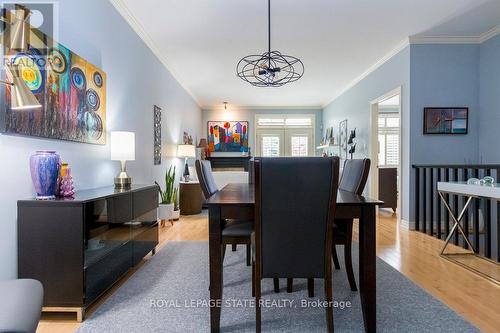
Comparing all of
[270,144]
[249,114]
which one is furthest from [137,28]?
[270,144]

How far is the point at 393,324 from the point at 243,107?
25.5 feet

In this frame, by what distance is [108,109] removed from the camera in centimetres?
282

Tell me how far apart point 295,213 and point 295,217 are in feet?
0.07

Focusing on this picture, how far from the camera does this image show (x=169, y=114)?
512 cm

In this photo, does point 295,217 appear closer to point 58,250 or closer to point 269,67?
point 58,250

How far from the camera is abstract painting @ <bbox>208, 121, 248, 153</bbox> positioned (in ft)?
29.1

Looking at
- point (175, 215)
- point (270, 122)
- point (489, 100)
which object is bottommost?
point (175, 215)

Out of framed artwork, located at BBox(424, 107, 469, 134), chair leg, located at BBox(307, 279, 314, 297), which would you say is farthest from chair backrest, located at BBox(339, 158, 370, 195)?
framed artwork, located at BBox(424, 107, 469, 134)

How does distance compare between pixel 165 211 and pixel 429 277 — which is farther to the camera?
pixel 165 211

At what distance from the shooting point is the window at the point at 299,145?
907 centimetres

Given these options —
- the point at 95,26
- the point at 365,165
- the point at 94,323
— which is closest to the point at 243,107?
the point at 95,26

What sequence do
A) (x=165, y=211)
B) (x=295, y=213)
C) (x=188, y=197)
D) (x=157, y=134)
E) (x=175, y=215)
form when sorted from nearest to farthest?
(x=295, y=213) < (x=165, y=211) < (x=157, y=134) < (x=175, y=215) < (x=188, y=197)

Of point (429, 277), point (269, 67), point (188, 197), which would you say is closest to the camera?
point (429, 277)

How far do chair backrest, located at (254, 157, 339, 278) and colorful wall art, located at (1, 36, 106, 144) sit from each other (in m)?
1.50
